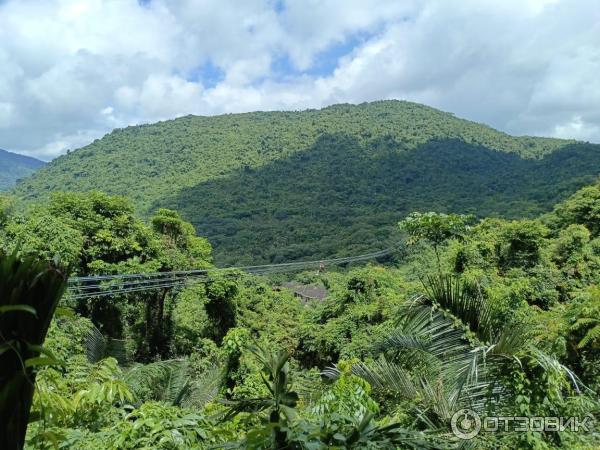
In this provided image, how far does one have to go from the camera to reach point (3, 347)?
1.01 meters

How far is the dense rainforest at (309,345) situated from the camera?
166 centimetres

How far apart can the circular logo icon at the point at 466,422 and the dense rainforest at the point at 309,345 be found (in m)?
0.05

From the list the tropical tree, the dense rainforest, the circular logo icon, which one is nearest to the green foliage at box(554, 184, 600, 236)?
the dense rainforest

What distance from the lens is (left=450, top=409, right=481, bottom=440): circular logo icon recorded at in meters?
2.53

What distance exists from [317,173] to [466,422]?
278 ft

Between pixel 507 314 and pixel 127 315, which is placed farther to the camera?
pixel 127 315

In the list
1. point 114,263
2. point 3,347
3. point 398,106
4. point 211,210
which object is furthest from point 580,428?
point 398,106

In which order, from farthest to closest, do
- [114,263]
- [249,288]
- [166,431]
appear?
[249,288] → [114,263] → [166,431]

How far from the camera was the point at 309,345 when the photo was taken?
646 inches

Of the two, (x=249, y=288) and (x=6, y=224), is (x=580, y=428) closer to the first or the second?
(x=6, y=224)

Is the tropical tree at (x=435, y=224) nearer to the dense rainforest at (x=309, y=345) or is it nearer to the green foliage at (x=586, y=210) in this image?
the dense rainforest at (x=309, y=345)

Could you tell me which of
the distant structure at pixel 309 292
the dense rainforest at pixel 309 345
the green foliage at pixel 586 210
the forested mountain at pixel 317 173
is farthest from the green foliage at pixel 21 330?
the forested mountain at pixel 317 173

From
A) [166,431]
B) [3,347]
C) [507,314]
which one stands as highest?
[3,347]

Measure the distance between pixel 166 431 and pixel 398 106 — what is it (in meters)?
117
